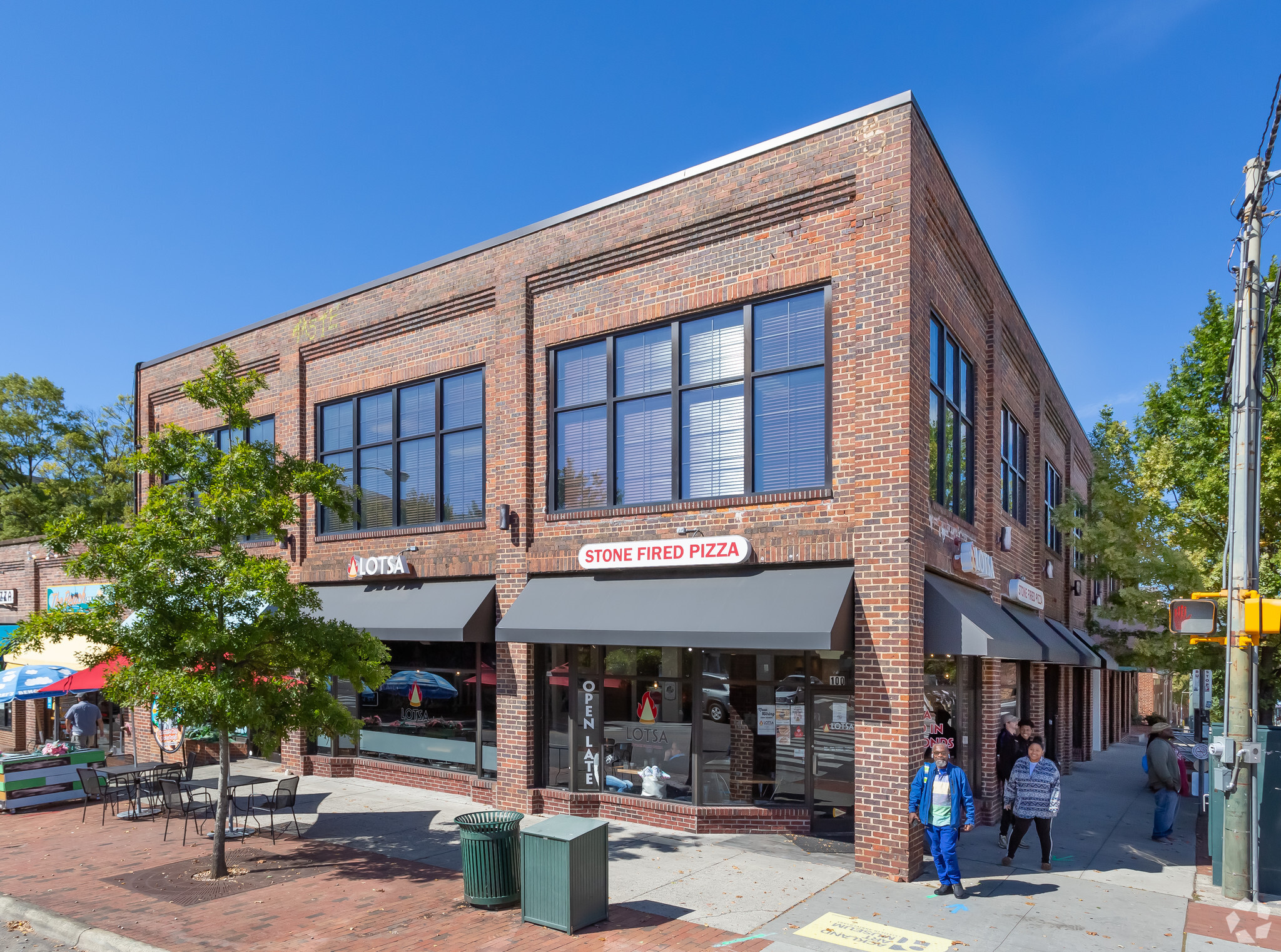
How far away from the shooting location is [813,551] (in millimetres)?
11445

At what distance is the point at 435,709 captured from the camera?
16062 mm

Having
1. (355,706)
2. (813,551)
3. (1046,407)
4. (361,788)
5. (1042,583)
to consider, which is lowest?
(361,788)

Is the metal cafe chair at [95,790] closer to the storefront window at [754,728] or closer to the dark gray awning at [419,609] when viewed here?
the dark gray awning at [419,609]

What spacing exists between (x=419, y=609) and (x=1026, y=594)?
11.3m

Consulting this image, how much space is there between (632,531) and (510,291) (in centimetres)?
467

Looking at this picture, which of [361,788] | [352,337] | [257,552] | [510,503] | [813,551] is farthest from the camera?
[257,552]

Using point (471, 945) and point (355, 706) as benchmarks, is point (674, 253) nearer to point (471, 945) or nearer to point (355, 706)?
point (471, 945)

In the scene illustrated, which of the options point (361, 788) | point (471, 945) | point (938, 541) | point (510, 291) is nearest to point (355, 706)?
point (361, 788)

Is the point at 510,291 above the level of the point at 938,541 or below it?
above

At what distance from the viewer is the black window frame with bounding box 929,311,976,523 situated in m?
12.7

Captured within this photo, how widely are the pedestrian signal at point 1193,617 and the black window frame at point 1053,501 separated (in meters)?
10.8

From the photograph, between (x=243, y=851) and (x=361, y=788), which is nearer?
(x=243, y=851)

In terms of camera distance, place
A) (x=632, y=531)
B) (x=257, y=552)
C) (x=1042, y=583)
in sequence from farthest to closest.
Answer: (x=1042, y=583)
(x=257, y=552)
(x=632, y=531)

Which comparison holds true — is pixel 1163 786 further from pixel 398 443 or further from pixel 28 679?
pixel 28 679
